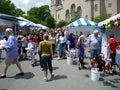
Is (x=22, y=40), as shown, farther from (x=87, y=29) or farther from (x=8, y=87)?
(x=87, y=29)

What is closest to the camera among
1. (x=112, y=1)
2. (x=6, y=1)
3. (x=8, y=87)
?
(x=8, y=87)

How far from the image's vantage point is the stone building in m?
101

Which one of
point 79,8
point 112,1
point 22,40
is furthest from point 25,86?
point 79,8

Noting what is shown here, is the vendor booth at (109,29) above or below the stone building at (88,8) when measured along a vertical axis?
below

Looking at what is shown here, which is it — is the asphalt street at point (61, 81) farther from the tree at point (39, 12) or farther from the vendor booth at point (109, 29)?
the tree at point (39, 12)

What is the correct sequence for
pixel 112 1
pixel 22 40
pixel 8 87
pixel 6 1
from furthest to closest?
pixel 112 1 < pixel 6 1 < pixel 22 40 < pixel 8 87

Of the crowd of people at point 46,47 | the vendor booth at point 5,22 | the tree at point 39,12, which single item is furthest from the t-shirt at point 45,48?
the tree at point 39,12

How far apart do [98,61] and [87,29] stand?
1078 inches

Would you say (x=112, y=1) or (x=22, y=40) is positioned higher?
(x=112, y=1)

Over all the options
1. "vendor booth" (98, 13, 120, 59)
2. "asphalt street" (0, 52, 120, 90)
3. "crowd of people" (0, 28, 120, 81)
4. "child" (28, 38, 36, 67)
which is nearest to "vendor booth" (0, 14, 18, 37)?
"crowd of people" (0, 28, 120, 81)

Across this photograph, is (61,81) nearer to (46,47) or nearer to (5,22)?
(46,47)

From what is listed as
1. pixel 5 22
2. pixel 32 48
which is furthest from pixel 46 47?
pixel 5 22

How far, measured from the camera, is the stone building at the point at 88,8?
101 m

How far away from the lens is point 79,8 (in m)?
116
